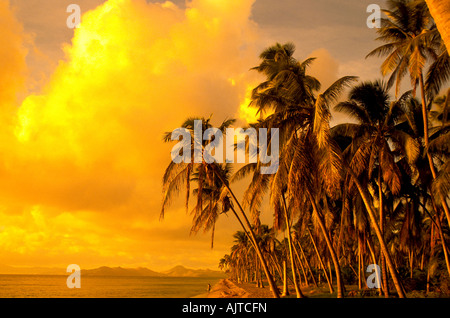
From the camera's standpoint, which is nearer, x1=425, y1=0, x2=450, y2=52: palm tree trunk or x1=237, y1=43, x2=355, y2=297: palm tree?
x1=425, y1=0, x2=450, y2=52: palm tree trunk

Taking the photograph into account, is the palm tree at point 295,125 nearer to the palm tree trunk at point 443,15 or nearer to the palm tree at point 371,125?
the palm tree at point 371,125

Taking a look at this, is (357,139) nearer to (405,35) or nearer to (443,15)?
(405,35)

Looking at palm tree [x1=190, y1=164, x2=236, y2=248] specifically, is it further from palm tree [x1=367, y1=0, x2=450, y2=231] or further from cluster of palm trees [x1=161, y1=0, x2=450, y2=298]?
palm tree [x1=367, y1=0, x2=450, y2=231]

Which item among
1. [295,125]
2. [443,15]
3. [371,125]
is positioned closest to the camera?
[443,15]

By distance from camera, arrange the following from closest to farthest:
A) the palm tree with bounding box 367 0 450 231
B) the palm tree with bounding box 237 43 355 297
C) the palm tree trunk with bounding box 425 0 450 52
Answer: the palm tree trunk with bounding box 425 0 450 52
the palm tree with bounding box 237 43 355 297
the palm tree with bounding box 367 0 450 231

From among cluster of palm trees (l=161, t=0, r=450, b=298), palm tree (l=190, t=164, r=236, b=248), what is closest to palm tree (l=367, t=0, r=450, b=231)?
cluster of palm trees (l=161, t=0, r=450, b=298)

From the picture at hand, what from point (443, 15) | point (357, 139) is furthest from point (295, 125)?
point (443, 15)

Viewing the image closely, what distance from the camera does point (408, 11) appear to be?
17734 mm

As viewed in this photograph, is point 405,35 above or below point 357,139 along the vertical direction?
above

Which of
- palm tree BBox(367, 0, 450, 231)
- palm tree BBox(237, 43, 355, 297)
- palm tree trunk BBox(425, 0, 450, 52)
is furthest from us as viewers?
palm tree BBox(367, 0, 450, 231)

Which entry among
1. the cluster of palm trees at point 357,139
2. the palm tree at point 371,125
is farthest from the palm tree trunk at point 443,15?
the palm tree at point 371,125

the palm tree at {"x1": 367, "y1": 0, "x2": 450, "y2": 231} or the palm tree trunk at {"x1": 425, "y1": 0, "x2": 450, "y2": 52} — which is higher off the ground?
the palm tree at {"x1": 367, "y1": 0, "x2": 450, "y2": 231}
